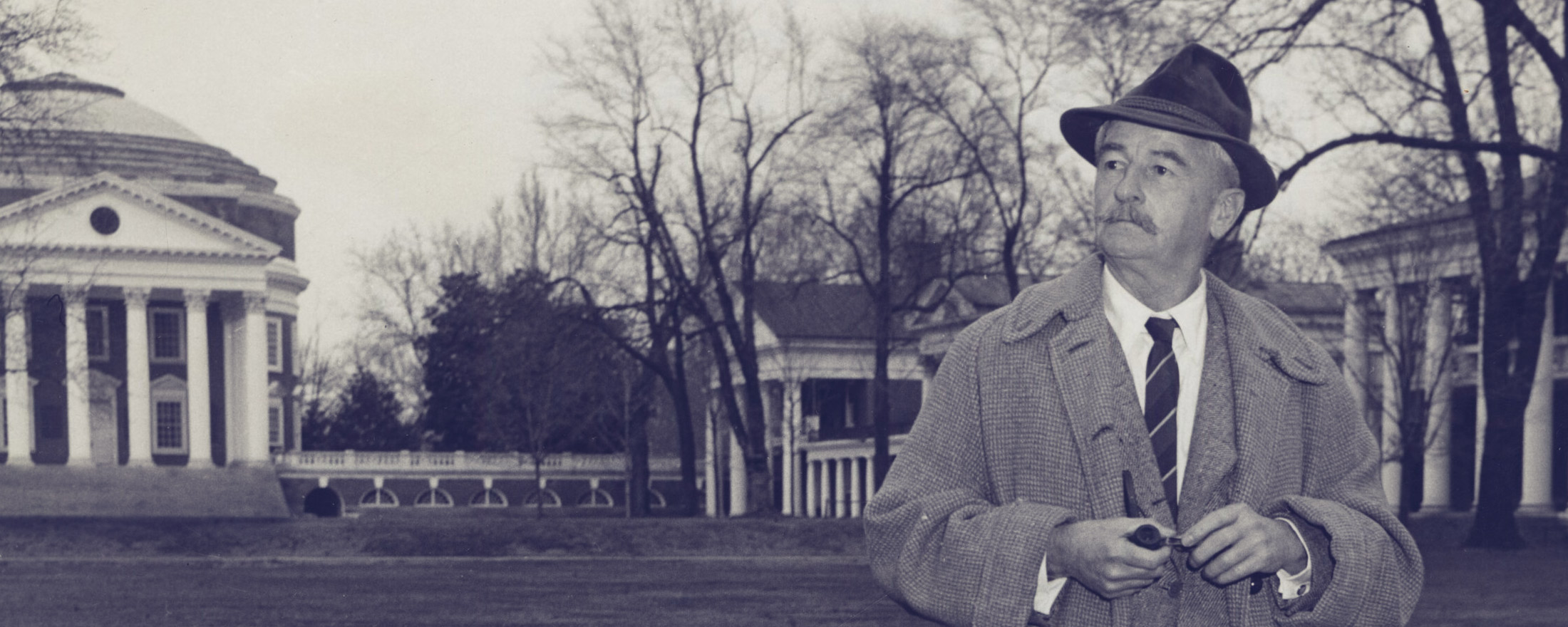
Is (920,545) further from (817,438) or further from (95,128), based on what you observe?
(95,128)

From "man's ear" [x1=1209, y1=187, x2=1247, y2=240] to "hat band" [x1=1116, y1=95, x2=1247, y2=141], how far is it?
0.13 metres

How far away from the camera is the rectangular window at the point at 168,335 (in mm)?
81688

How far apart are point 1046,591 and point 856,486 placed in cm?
7400

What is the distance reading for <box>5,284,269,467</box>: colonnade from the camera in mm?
76812

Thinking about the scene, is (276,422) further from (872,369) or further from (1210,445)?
(1210,445)

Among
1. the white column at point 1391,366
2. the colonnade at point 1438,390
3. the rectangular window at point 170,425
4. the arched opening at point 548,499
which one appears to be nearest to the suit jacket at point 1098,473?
the white column at point 1391,366

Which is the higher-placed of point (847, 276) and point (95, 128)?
point (95, 128)

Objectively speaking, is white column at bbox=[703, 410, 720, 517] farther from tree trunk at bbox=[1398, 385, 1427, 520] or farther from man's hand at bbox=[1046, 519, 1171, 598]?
man's hand at bbox=[1046, 519, 1171, 598]

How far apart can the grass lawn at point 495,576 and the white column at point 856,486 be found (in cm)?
3759

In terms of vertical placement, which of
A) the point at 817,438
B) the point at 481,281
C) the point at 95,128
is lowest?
the point at 817,438

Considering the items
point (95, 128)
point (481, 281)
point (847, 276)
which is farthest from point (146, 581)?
point (95, 128)

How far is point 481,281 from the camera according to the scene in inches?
2872

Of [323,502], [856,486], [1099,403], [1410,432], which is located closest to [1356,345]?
[1410,432]

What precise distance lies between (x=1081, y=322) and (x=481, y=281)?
70939 millimetres
